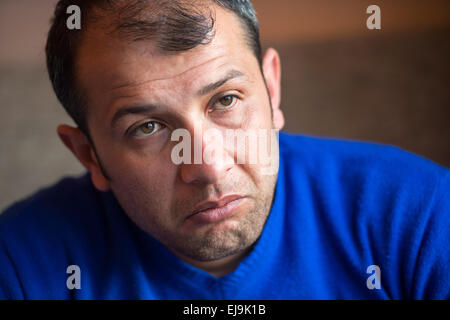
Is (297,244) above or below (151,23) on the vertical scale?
below

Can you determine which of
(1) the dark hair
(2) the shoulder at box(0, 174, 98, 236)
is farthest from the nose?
(2) the shoulder at box(0, 174, 98, 236)

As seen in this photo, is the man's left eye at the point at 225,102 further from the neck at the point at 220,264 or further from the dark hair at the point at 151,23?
the neck at the point at 220,264

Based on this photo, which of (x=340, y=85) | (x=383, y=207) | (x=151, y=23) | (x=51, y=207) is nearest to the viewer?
(x=151, y=23)

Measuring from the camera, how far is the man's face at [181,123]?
84cm

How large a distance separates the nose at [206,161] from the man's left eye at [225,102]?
1.9 inches

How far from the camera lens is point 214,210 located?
89cm

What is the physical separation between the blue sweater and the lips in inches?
6.4

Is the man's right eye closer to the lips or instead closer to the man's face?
the man's face

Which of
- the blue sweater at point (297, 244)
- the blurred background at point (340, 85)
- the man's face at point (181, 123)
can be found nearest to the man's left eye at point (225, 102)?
the man's face at point (181, 123)

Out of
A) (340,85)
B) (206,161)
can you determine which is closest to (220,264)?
(206,161)

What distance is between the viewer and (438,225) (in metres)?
0.94

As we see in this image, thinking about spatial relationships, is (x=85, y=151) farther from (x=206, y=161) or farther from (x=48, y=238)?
(x=206, y=161)

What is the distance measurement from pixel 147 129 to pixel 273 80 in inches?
12.6
